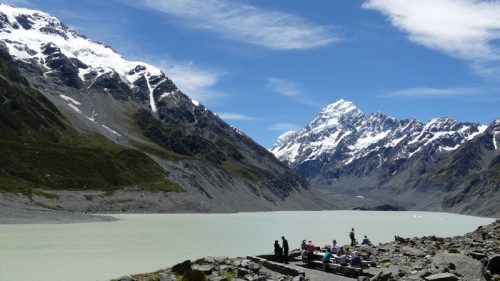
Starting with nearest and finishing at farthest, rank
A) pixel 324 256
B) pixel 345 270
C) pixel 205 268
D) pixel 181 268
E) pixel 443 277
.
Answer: pixel 443 277
pixel 205 268
pixel 181 268
pixel 345 270
pixel 324 256

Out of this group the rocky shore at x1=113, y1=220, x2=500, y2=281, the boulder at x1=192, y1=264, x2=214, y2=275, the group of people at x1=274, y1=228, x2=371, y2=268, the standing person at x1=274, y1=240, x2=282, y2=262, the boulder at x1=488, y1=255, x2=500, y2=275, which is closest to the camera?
the rocky shore at x1=113, y1=220, x2=500, y2=281

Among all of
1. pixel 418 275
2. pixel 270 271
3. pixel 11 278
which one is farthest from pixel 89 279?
pixel 418 275

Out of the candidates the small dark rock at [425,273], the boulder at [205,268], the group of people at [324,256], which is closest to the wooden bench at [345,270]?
the group of people at [324,256]

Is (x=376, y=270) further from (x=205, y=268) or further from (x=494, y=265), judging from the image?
(x=205, y=268)

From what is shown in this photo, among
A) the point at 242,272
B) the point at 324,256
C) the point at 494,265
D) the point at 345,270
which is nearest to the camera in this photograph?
the point at 494,265

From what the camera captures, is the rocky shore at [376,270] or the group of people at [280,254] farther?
the group of people at [280,254]

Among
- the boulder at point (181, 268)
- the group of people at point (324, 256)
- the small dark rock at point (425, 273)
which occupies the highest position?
the small dark rock at point (425, 273)

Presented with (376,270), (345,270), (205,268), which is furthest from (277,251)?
(205,268)

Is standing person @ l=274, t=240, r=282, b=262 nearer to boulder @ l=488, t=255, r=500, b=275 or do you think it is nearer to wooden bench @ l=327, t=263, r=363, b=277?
wooden bench @ l=327, t=263, r=363, b=277

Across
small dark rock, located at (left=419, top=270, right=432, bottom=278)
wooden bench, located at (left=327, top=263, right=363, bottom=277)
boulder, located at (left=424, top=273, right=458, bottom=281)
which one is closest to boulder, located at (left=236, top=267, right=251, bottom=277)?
wooden bench, located at (left=327, top=263, right=363, bottom=277)

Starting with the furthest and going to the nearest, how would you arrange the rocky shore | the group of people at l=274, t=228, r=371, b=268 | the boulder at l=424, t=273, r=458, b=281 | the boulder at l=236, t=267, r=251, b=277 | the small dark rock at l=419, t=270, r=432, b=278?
1. the group of people at l=274, t=228, r=371, b=268
2. the boulder at l=236, t=267, r=251, b=277
3. the rocky shore
4. the small dark rock at l=419, t=270, r=432, b=278
5. the boulder at l=424, t=273, r=458, b=281

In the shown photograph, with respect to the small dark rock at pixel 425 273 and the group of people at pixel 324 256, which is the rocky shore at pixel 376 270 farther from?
the group of people at pixel 324 256

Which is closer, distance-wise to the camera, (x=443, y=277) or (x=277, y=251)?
(x=443, y=277)

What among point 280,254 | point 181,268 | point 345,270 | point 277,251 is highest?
point 277,251
